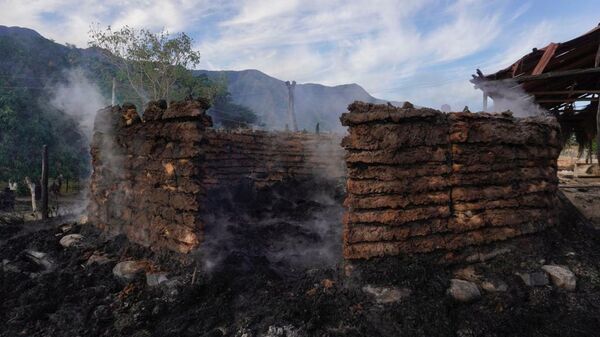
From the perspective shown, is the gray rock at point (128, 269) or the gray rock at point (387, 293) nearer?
the gray rock at point (387, 293)

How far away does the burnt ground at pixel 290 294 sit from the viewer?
294 centimetres

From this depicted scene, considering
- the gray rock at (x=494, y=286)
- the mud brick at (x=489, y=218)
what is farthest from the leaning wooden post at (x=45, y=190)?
the gray rock at (x=494, y=286)

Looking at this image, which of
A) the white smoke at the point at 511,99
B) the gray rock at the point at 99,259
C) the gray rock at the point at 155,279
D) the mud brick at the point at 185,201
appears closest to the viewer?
the gray rock at the point at 155,279

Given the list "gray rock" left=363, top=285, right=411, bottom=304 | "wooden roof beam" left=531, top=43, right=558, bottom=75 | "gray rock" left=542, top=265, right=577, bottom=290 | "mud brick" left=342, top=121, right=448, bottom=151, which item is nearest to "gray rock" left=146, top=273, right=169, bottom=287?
"gray rock" left=363, top=285, right=411, bottom=304

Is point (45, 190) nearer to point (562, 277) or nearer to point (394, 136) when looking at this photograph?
point (394, 136)

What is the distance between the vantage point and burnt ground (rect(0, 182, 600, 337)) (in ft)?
9.64

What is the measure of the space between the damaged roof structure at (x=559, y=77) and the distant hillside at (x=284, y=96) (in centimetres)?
3100

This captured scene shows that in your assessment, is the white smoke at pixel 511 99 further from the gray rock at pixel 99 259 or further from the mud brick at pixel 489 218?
the gray rock at pixel 99 259

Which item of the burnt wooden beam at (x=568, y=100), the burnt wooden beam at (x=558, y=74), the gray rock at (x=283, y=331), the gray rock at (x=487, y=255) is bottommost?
the gray rock at (x=283, y=331)

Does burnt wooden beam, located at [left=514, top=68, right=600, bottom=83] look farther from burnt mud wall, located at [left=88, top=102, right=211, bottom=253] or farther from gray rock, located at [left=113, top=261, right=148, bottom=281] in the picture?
gray rock, located at [left=113, top=261, right=148, bottom=281]

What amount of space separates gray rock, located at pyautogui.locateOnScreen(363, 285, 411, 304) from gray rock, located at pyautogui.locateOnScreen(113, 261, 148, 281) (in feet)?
8.59

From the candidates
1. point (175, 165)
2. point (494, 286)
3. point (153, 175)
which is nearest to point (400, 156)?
point (494, 286)

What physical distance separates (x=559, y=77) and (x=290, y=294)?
24.4 ft

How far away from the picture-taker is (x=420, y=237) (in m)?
3.45
